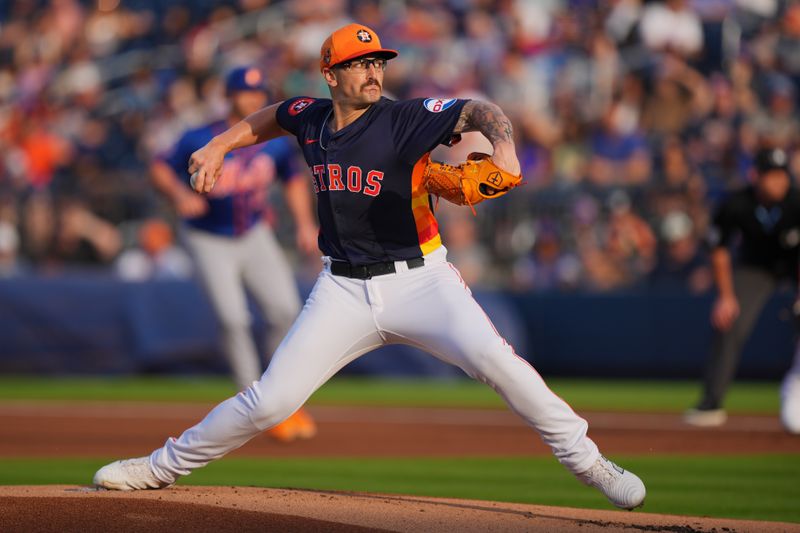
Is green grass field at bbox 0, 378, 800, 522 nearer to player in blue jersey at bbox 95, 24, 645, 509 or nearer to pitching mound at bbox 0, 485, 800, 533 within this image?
pitching mound at bbox 0, 485, 800, 533

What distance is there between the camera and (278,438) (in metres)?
10.4

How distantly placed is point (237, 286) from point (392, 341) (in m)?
4.26

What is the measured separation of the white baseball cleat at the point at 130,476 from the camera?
244 inches

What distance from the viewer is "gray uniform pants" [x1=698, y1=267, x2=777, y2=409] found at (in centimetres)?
1156

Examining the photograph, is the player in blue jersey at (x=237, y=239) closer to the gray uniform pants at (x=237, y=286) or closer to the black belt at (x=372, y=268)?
the gray uniform pants at (x=237, y=286)

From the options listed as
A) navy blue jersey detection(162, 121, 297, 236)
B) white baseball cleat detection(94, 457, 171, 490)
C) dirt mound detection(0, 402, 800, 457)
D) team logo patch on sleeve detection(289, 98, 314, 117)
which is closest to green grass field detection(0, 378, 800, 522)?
dirt mound detection(0, 402, 800, 457)

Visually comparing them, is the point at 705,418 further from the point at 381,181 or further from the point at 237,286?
the point at 381,181

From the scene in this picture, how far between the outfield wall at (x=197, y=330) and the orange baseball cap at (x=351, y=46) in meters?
10.5

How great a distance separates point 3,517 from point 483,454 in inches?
191

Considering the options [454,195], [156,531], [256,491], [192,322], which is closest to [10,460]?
[256,491]

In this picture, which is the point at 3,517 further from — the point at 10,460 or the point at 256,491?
the point at 10,460

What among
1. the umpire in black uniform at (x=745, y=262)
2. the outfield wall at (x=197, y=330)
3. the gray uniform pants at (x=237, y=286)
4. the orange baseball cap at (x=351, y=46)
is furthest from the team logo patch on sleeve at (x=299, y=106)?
the outfield wall at (x=197, y=330)

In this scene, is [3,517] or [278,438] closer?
[3,517]

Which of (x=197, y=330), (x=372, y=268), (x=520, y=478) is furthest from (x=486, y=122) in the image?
(x=197, y=330)
